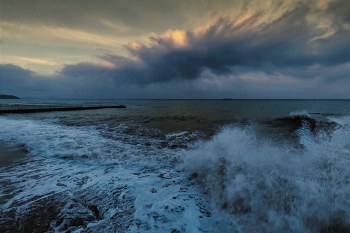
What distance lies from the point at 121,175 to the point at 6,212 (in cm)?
273

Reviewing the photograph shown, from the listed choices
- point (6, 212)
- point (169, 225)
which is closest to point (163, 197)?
point (169, 225)

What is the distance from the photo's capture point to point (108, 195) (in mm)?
3986

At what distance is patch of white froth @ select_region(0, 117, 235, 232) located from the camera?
10.2 ft

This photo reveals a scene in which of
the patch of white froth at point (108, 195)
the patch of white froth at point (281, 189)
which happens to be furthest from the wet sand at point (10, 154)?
the patch of white froth at point (281, 189)

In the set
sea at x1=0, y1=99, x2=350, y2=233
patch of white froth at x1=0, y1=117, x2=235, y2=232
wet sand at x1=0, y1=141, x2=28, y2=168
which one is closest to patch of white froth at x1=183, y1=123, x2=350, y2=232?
sea at x1=0, y1=99, x2=350, y2=233

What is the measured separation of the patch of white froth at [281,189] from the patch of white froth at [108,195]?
59 cm

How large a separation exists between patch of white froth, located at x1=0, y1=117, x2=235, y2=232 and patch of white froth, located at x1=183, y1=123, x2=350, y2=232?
59 cm

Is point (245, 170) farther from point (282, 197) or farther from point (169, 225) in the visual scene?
point (169, 225)

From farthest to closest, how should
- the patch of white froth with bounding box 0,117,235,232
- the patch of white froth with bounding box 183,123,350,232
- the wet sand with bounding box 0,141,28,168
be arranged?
the wet sand with bounding box 0,141,28,168 < the patch of white froth with bounding box 0,117,235,232 < the patch of white froth with bounding box 183,123,350,232

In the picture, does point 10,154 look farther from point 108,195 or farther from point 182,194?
point 182,194

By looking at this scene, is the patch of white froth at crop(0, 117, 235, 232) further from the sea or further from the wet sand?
the wet sand

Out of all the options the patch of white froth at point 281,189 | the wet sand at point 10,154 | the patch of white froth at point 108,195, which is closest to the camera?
the patch of white froth at point 281,189

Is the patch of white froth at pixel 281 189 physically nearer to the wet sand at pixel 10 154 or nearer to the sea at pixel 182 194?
the sea at pixel 182 194

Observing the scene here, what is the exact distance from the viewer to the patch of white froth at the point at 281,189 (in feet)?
9.65
